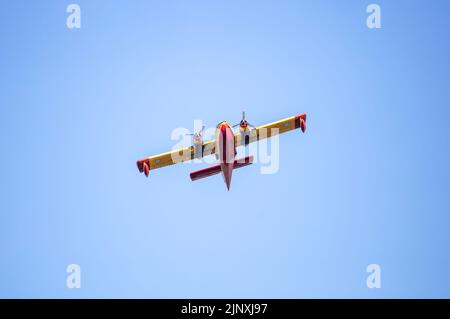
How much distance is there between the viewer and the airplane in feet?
133

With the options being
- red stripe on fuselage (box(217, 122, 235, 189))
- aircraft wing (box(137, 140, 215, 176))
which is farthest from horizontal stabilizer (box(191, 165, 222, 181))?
aircraft wing (box(137, 140, 215, 176))

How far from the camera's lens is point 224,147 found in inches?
1590

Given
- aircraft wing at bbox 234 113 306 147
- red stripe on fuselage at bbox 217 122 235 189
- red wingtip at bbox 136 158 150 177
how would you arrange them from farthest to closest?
aircraft wing at bbox 234 113 306 147
red wingtip at bbox 136 158 150 177
red stripe on fuselage at bbox 217 122 235 189

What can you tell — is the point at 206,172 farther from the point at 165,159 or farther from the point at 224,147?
the point at 165,159

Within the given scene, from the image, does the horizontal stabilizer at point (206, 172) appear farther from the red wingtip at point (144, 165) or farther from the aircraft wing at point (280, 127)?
the red wingtip at point (144, 165)

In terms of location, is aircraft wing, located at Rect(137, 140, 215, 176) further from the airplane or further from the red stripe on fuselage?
the red stripe on fuselage

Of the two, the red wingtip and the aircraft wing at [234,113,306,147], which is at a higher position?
the aircraft wing at [234,113,306,147]

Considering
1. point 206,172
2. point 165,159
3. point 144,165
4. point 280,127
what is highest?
point 280,127

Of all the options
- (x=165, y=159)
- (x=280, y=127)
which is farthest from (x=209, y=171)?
(x=280, y=127)

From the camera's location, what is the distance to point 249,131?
42906mm

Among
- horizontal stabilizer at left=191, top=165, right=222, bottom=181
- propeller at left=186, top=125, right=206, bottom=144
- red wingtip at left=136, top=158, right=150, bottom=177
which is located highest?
propeller at left=186, top=125, right=206, bottom=144

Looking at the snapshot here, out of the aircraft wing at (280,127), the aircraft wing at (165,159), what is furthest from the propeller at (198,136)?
the aircraft wing at (280,127)
